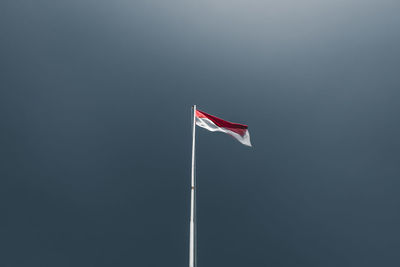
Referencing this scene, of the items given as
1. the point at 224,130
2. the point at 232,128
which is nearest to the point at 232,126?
the point at 232,128

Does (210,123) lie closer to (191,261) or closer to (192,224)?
(192,224)

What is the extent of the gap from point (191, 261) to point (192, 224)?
1.17 metres

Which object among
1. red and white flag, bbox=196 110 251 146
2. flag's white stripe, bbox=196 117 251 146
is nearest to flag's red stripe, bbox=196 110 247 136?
red and white flag, bbox=196 110 251 146

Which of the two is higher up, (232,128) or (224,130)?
(232,128)

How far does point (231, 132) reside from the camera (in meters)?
13.0

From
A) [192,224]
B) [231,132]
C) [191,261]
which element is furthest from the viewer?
[231,132]

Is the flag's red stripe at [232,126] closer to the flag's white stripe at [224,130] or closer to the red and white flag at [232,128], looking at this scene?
the red and white flag at [232,128]

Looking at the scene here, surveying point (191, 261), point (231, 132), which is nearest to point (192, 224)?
point (191, 261)

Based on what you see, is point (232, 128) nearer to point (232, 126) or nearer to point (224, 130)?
point (232, 126)

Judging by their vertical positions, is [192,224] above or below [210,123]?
below

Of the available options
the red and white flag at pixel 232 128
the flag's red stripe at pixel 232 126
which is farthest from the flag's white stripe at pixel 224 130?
the flag's red stripe at pixel 232 126

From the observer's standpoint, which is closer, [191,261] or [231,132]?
[191,261]

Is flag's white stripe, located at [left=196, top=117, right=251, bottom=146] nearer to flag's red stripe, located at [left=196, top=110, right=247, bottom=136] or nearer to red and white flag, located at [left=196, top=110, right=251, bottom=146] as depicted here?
red and white flag, located at [left=196, top=110, right=251, bottom=146]

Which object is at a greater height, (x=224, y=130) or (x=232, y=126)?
(x=232, y=126)
